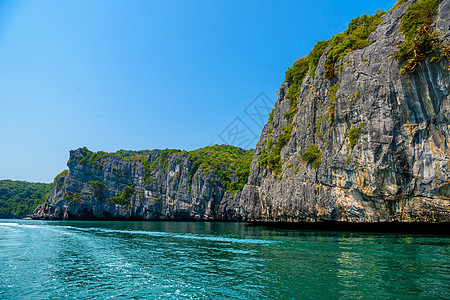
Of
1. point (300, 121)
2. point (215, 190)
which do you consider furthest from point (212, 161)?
point (300, 121)

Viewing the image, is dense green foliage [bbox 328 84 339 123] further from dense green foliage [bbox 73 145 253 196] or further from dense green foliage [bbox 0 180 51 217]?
dense green foliage [bbox 0 180 51 217]

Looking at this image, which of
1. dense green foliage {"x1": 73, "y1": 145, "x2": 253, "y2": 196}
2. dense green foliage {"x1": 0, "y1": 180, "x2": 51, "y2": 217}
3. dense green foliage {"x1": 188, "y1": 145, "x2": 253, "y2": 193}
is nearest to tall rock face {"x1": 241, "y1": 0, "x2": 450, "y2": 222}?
dense green foliage {"x1": 188, "y1": 145, "x2": 253, "y2": 193}

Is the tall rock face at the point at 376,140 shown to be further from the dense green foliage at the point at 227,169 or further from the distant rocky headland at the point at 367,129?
the dense green foliage at the point at 227,169

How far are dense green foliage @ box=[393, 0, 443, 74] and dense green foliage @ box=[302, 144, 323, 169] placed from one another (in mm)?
14100

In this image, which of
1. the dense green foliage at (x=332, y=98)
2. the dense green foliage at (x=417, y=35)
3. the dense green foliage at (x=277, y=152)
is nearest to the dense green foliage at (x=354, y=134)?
the dense green foliage at (x=332, y=98)

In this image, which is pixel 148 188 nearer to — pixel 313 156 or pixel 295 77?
pixel 295 77

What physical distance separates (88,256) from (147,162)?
10079 cm

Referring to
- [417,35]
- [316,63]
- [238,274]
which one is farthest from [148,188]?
[238,274]

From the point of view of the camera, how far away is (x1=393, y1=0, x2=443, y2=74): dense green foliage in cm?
2392

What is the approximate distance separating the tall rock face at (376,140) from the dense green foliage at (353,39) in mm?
682

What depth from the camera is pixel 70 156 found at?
4555 inches

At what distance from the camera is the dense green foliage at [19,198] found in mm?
134900

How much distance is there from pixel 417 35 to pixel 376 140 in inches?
424

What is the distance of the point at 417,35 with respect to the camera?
25.0m
